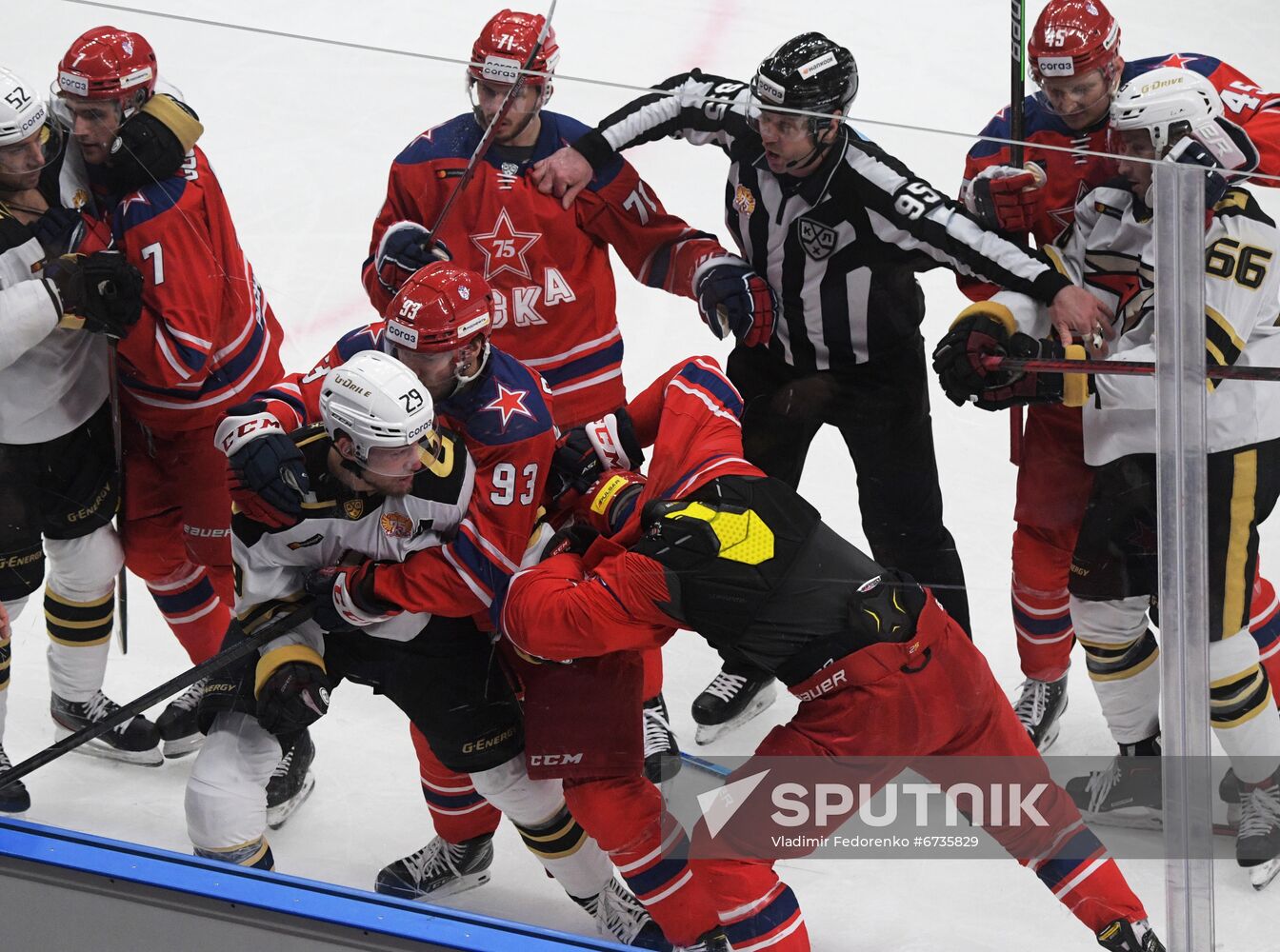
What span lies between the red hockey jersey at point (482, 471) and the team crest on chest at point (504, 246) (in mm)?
245

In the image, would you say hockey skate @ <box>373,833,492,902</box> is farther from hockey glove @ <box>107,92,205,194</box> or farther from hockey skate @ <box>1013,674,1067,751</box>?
hockey glove @ <box>107,92,205,194</box>

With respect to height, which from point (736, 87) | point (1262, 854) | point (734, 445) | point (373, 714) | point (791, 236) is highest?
point (736, 87)

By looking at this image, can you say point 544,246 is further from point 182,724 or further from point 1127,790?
point 1127,790

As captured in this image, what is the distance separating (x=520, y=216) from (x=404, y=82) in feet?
1.10

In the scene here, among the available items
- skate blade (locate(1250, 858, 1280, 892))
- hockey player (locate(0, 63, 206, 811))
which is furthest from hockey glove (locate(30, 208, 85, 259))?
skate blade (locate(1250, 858, 1280, 892))

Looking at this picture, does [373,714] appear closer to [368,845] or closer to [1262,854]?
[368,845]

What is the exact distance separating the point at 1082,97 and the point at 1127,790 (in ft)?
4.06

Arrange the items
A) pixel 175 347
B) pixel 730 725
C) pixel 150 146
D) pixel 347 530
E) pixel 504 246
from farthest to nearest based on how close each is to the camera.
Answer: pixel 504 246 < pixel 175 347 < pixel 150 146 < pixel 347 530 < pixel 730 725

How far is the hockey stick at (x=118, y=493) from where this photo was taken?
96.2 inches

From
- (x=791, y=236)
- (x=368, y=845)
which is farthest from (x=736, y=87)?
(x=368, y=845)

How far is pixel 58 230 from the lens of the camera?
229 centimetres

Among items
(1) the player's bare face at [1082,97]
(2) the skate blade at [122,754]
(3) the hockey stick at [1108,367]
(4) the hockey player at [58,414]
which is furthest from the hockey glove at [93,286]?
(1) the player's bare face at [1082,97]

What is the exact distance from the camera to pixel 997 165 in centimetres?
209

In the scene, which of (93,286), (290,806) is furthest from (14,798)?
(93,286)
